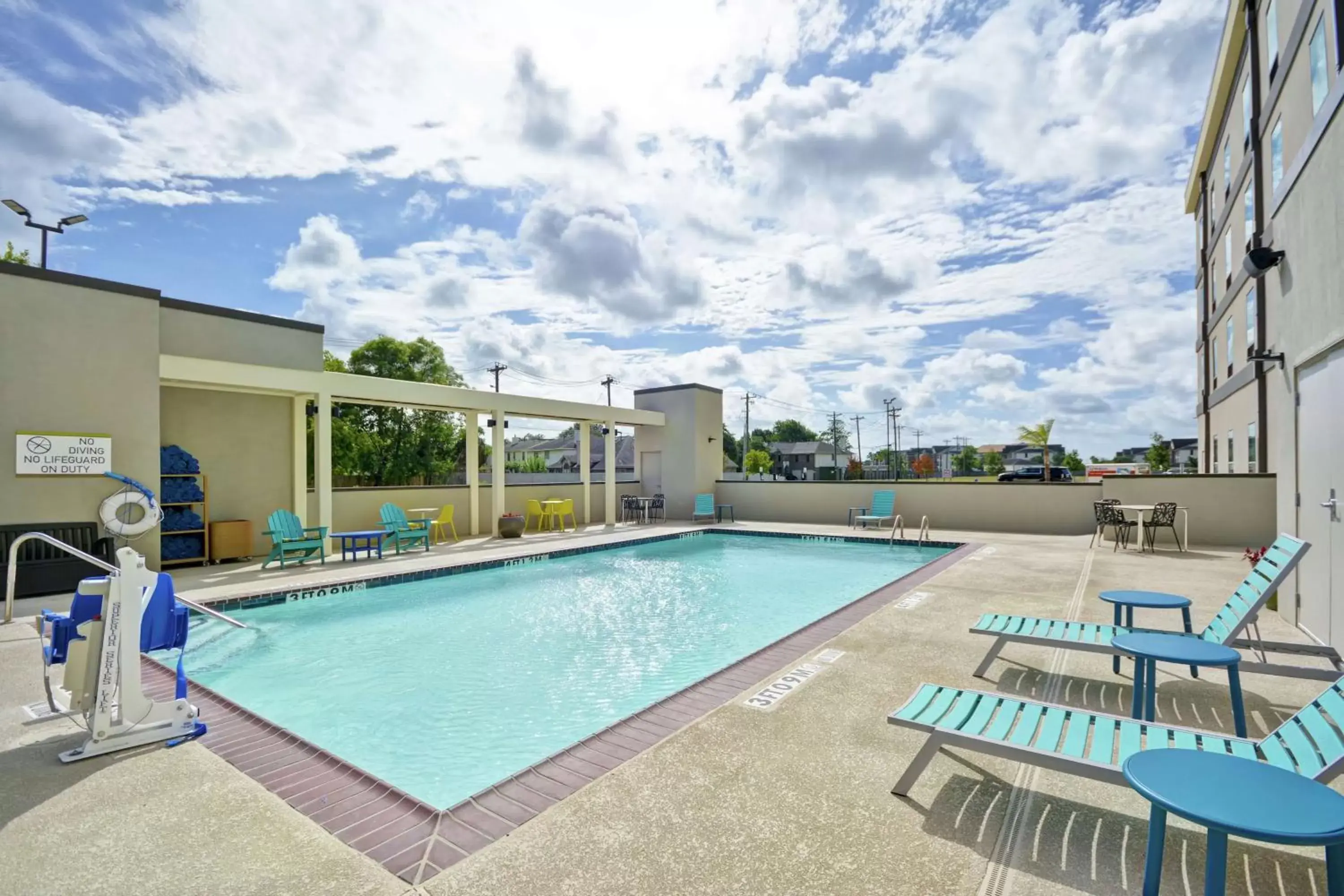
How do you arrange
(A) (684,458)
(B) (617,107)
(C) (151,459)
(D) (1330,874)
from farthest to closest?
(A) (684,458)
(B) (617,107)
(C) (151,459)
(D) (1330,874)

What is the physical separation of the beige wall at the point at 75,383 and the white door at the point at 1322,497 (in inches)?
437

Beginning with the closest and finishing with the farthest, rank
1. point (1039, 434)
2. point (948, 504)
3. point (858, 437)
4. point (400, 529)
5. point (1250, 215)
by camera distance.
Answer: point (400, 529) < point (1250, 215) < point (948, 504) < point (1039, 434) < point (858, 437)

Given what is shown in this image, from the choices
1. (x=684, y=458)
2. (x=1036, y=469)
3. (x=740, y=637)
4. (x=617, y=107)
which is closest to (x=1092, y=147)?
(x=617, y=107)

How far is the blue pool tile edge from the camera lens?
678cm

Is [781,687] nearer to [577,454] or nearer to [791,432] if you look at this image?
[577,454]

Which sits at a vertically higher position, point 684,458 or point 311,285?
point 311,285

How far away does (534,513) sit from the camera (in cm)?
1398

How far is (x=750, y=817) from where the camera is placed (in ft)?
7.32

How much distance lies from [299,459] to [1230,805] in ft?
36.4

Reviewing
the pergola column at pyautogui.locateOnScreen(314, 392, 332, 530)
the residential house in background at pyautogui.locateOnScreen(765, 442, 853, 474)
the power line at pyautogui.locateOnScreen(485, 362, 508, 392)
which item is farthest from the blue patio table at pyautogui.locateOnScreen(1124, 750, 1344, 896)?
the residential house in background at pyautogui.locateOnScreen(765, 442, 853, 474)

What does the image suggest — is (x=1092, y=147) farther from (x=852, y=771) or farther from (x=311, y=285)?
(x=311, y=285)

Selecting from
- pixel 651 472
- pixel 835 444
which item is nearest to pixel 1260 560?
pixel 651 472

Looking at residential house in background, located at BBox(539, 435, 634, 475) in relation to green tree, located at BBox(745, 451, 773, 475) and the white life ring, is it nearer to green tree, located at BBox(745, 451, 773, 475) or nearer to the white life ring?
green tree, located at BBox(745, 451, 773, 475)

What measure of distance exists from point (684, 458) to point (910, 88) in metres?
10.1
